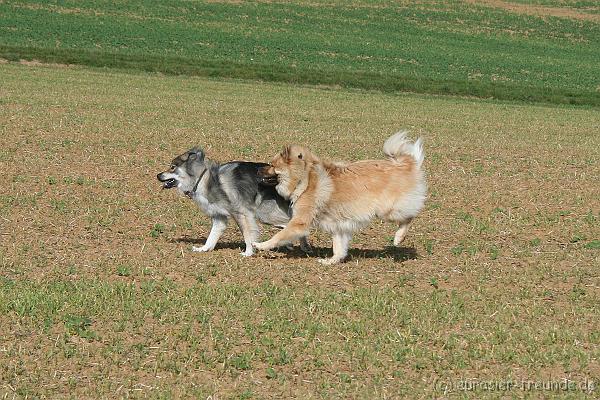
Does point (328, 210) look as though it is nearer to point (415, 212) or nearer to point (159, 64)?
point (415, 212)

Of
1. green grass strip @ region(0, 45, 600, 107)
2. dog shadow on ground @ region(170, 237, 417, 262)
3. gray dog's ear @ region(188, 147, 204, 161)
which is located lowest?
green grass strip @ region(0, 45, 600, 107)

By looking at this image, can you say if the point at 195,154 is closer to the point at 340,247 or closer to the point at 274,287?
the point at 340,247

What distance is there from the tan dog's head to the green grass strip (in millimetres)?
29405

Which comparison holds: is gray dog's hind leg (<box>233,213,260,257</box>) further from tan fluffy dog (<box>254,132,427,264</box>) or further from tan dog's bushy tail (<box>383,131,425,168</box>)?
tan dog's bushy tail (<box>383,131,425,168</box>)

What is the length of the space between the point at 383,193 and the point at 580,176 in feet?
28.2

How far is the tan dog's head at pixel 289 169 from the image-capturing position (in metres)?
10.1

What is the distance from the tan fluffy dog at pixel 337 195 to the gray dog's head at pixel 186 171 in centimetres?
110

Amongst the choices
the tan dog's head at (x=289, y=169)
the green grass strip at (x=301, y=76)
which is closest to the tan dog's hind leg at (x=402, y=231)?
the tan dog's head at (x=289, y=169)

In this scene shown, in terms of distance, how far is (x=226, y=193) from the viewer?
1079 cm

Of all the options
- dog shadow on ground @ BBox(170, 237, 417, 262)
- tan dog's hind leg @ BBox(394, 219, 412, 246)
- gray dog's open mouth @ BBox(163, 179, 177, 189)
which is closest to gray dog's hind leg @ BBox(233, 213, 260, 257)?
dog shadow on ground @ BBox(170, 237, 417, 262)

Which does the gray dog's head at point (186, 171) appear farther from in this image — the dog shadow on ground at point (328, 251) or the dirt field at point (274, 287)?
the dog shadow on ground at point (328, 251)

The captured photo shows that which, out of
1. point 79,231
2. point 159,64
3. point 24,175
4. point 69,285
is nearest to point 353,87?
point 159,64

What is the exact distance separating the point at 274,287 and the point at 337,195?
1.59 m

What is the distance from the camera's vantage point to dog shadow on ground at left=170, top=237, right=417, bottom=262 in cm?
1091
